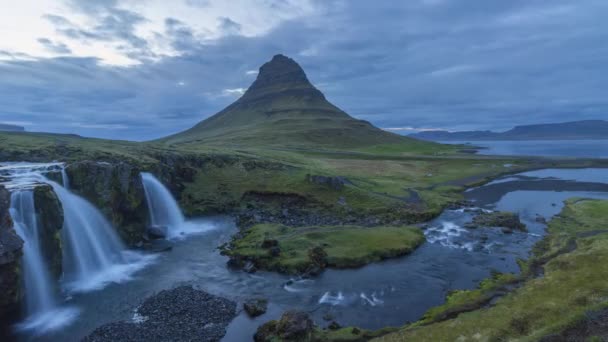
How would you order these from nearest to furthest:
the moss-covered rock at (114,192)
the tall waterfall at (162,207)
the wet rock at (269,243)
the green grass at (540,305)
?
the green grass at (540,305) < the wet rock at (269,243) < the moss-covered rock at (114,192) < the tall waterfall at (162,207)

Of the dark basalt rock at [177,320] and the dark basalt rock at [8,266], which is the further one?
the dark basalt rock at [8,266]

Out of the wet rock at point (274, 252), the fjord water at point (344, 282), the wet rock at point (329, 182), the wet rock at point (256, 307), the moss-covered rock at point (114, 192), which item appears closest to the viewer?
the fjord water at point (344, 282)

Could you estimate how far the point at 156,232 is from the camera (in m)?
65.1

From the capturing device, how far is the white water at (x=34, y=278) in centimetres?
3606

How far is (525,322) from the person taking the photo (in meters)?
27.9

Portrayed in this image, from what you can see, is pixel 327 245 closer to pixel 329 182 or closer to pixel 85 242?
pixel 85 242

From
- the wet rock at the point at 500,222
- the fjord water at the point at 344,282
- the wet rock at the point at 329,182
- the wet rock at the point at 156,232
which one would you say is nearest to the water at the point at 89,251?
the fjord water at the point at 344,282

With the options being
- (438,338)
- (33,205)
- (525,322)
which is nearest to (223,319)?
(438,338)

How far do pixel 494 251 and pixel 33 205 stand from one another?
6576 centimetres

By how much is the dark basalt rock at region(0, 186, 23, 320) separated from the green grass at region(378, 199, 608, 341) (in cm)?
3808

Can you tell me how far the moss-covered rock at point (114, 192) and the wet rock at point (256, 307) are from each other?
32331 millimetres

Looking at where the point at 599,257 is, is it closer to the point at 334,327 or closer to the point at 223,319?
the point at 334,327

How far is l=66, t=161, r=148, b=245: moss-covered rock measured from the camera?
59969 mm

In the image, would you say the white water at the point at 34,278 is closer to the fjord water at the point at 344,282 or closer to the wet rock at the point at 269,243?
the fjord water at the point at 344,282
